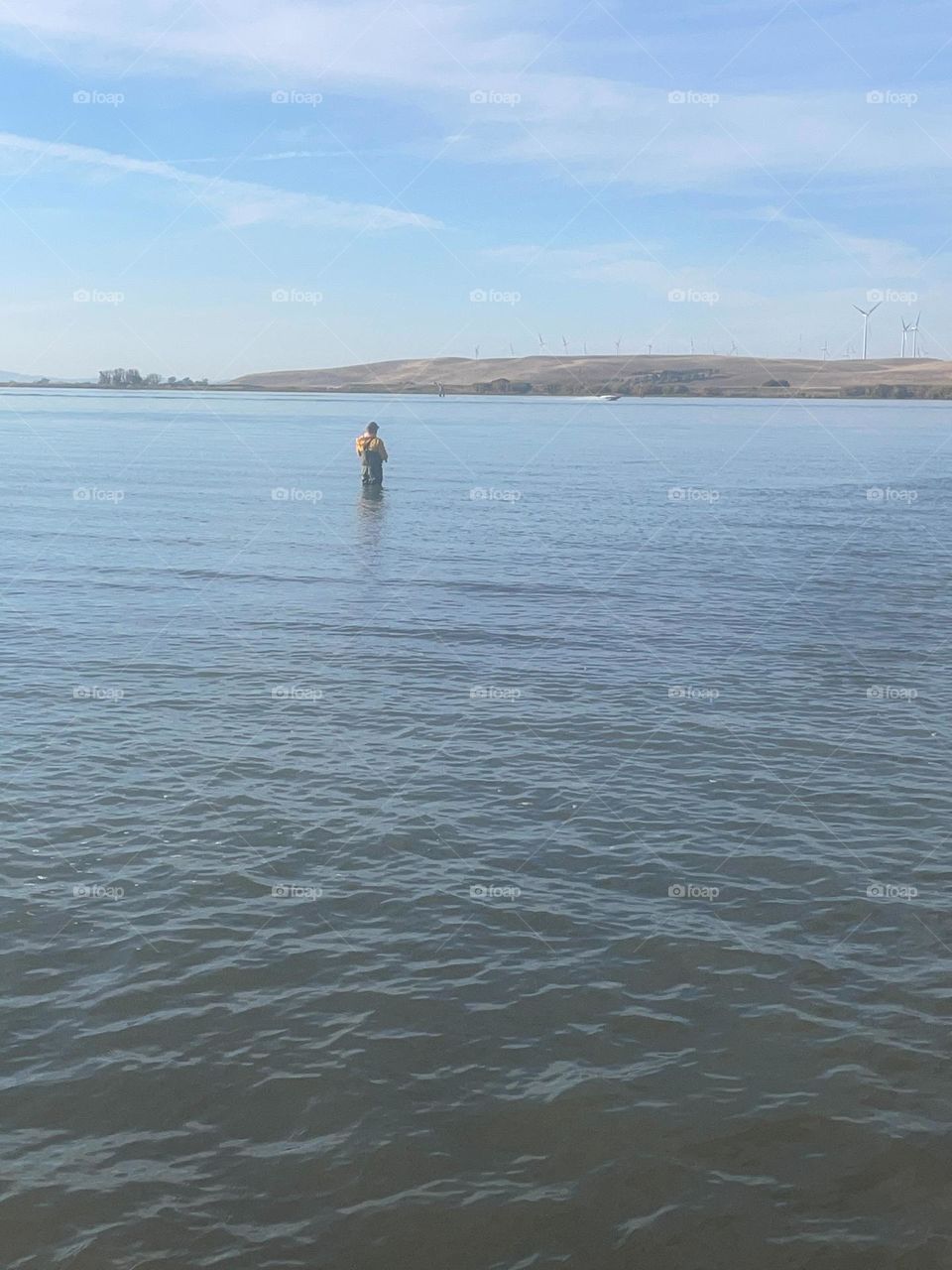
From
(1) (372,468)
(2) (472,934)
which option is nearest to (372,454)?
(1) (372,468)

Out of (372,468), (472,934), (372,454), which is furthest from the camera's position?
(372,468)

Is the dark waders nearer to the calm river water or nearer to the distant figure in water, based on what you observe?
the distant figure in water

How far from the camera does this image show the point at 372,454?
174 ft

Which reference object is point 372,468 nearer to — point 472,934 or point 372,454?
point 372,454

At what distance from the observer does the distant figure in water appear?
169ft

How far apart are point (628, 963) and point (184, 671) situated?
43.8 feet

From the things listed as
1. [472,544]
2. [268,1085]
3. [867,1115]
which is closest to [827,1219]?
[867,1115]

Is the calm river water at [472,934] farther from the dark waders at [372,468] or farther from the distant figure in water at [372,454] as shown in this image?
the dark waders at [372,468]

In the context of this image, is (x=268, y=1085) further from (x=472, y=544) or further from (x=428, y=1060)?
(x=472, y=544)

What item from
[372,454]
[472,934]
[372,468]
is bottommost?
[472,934]

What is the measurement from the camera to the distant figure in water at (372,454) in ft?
169

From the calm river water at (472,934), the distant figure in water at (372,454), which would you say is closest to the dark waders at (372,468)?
the distant figure in water at (372,454)

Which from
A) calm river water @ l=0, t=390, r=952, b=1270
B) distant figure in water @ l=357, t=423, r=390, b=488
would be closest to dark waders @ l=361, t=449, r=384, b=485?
distant figure in water @ l=357, t=423, r=390, b=488

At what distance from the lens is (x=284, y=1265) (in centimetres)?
851
